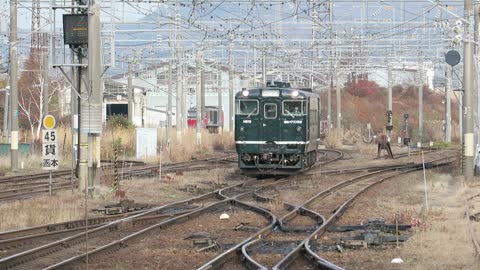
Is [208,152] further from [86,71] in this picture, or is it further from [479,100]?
[86,71]

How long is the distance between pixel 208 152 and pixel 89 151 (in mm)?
24173

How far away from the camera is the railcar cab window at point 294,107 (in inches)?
1071

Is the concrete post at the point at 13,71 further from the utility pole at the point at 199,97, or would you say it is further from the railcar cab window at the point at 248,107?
the utility pole at the point at 199,97

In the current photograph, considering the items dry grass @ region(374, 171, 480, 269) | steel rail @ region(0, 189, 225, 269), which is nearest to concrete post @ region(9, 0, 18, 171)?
dry grass @ region(374, 171, 480, 269)

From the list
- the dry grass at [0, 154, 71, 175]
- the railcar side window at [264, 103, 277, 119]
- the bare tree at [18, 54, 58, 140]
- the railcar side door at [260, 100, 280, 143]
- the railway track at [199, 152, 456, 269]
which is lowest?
the railway track at [199, 152, 456, 269]

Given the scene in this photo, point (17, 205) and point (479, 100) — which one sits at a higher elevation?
point (479, 100)

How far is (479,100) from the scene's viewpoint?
89.7 feet

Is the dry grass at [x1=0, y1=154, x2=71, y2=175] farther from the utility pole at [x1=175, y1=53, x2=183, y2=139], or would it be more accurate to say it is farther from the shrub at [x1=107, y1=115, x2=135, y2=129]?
the shrub at [x1=107, y1=115, x2=135, y2=129]

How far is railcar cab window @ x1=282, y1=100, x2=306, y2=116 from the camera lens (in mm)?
27203

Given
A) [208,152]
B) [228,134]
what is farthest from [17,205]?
[228,134]

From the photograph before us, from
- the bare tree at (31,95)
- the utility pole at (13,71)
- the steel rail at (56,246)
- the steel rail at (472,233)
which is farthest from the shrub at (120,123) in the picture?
the steel rail at (472,233)

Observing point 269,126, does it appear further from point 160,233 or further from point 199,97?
point 199,97

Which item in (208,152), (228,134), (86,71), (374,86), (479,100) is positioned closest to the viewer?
(86,71)

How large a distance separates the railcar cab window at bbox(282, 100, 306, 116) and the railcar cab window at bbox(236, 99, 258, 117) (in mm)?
976
